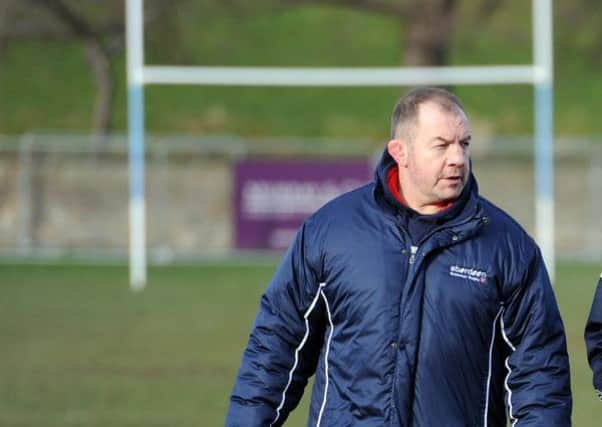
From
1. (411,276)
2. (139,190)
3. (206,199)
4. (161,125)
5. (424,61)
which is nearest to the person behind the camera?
(411,276)

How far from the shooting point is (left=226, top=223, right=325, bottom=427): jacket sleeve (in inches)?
184

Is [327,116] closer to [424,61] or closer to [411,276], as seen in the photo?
[424,61]

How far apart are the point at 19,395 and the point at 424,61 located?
1560 cm

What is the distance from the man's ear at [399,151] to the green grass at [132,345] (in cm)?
475

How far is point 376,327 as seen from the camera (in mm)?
4492

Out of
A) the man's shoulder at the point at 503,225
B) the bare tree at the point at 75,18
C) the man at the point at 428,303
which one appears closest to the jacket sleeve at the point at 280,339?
the man at the point at 428,303

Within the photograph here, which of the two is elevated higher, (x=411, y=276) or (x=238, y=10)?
(x=238, y=10)

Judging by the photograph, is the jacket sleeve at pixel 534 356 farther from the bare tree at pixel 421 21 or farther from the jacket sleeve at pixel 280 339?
the bare tree at pixel 421 21

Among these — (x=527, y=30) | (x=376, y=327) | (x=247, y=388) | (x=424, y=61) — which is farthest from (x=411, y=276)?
(x=527, y=30)

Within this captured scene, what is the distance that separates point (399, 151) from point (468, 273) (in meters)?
0.44

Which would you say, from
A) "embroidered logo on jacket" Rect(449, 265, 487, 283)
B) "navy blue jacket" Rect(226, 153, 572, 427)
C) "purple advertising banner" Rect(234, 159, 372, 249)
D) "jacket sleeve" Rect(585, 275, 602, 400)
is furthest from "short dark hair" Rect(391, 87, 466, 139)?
"purple advertising banner" Rect(234, 159, 372, 249)

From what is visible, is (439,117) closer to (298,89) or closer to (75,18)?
(75,18)

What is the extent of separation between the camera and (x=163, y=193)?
23531mm

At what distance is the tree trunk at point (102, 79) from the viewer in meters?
23.8
